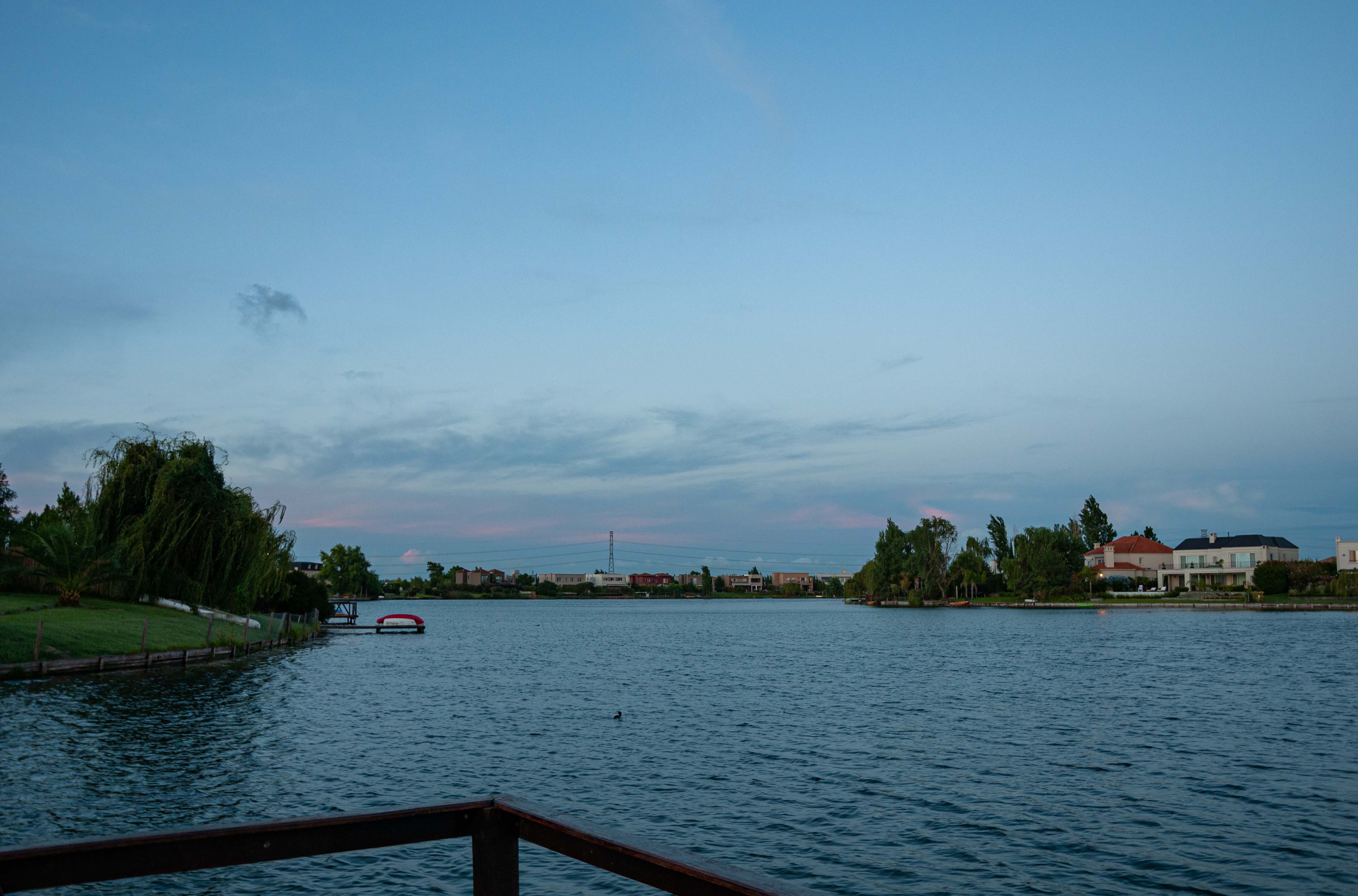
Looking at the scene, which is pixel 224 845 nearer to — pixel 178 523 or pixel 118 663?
pixel 118 663

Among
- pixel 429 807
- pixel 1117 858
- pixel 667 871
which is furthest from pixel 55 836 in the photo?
pixel 1117 858

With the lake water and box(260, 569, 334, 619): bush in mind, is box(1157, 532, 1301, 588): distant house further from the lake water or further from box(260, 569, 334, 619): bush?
box(260, 569, 334, 619): bush

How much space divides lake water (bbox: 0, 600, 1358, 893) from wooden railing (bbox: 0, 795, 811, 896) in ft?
27.4

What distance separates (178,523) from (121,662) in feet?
50.9

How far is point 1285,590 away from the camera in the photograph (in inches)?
5359

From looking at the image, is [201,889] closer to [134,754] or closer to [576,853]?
[134,754]

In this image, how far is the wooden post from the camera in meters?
4.79

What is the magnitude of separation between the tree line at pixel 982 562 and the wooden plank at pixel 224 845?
166893 mm

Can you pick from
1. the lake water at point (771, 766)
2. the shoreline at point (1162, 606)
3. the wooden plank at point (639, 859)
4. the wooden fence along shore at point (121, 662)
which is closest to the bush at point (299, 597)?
the wooden fence along shore at point (121, 662)

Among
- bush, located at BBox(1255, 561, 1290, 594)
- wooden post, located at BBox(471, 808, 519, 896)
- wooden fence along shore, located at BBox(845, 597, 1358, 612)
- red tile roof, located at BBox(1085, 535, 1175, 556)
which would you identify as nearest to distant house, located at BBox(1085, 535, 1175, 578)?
red tile roof, located at BBox(1085, 535, 1175, 556)

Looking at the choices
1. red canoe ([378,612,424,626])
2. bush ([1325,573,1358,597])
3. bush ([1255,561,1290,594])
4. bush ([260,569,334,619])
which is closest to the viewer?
bush ([260,569,334,619])

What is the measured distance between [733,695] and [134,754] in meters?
24.0

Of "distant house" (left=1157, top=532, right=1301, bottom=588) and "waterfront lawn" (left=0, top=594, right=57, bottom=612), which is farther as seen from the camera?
"distant house" (left=1157, top=532, right=1301, bottom=588)

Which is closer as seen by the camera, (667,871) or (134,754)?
(667,871)
